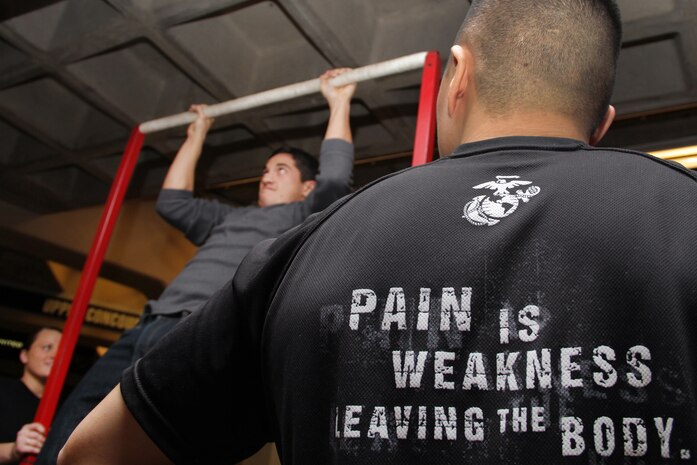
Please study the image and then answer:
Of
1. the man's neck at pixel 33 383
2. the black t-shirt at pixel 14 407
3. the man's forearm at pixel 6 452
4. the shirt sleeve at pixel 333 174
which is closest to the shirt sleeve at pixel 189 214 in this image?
the shirt sleeve at pixel 333 174

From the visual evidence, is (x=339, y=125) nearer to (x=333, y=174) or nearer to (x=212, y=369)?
(x=333, y=174)

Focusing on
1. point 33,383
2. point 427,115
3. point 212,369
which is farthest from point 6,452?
point 212,369

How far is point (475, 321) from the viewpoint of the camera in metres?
0.58

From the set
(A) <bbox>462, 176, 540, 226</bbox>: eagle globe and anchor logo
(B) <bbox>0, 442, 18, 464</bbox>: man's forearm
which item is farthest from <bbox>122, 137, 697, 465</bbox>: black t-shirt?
(B) <bbox>0, 442, 18, 464</bbox>: man's forearm

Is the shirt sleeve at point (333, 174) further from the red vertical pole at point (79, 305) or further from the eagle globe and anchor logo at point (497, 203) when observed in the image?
the eagle globe and anchor logo at point (497, 203)

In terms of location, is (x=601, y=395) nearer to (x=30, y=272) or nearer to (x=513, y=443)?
(x=513, y=443)

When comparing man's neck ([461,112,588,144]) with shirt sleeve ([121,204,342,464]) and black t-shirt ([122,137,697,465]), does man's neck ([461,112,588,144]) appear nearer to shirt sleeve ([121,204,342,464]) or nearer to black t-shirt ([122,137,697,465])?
black t-shirt ([122,137,697,465])

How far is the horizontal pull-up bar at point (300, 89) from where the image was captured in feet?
6.83

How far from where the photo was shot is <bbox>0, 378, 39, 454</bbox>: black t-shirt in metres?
Result: 3.27

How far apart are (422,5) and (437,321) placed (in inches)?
97.6

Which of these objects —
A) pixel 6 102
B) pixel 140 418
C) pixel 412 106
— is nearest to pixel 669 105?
pixel 412 106

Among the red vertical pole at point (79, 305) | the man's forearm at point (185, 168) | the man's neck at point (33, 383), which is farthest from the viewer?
the man's neck at point (33, 383)

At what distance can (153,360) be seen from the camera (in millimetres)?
743

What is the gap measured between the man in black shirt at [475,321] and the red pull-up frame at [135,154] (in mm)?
1038
